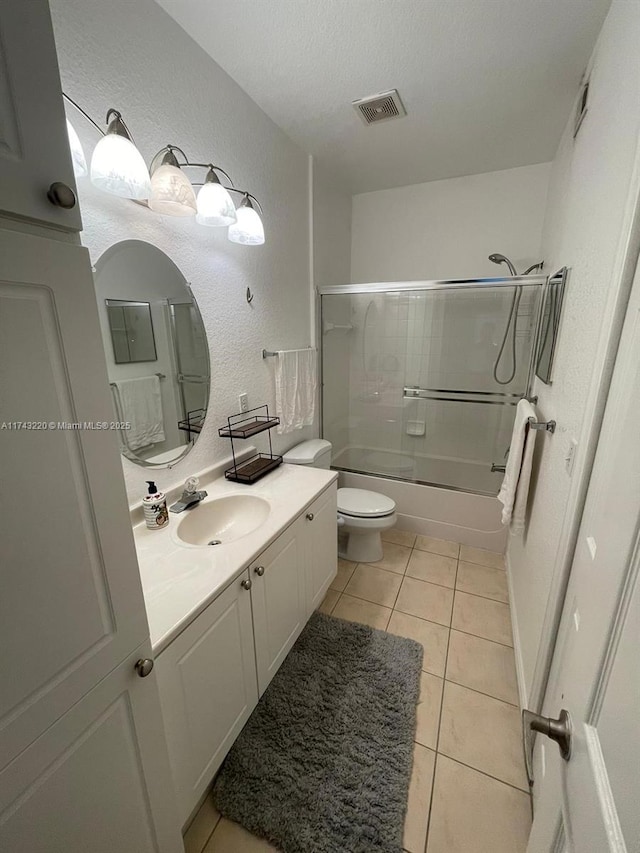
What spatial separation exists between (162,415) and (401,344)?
2055mm

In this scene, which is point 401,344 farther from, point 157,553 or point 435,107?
point 157,553

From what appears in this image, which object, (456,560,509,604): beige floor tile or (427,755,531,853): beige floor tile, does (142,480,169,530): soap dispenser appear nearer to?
(427,755,531,853): beige floor tile

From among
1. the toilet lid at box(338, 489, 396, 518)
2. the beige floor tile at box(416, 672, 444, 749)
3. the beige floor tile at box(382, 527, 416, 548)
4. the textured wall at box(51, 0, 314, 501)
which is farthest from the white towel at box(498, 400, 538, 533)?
the textured wall at box(51, 0, 314, 501)

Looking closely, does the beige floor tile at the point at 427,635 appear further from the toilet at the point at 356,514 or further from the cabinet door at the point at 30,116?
the cabinet door at the point at 30,116

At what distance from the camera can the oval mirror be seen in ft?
3.94

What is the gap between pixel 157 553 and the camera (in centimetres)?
115

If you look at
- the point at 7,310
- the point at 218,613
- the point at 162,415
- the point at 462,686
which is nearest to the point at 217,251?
the point at 162,415

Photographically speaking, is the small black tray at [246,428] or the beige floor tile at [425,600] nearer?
the small black tray at [246,428]

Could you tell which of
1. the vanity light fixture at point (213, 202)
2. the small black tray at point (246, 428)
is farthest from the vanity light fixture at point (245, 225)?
the small black tray at point (246, 428)

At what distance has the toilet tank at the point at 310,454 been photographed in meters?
2.14

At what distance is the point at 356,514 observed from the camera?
2.19 m

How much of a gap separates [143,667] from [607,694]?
2.64 feet

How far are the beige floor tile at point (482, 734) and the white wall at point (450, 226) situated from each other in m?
2.68

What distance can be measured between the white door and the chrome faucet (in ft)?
4.27
